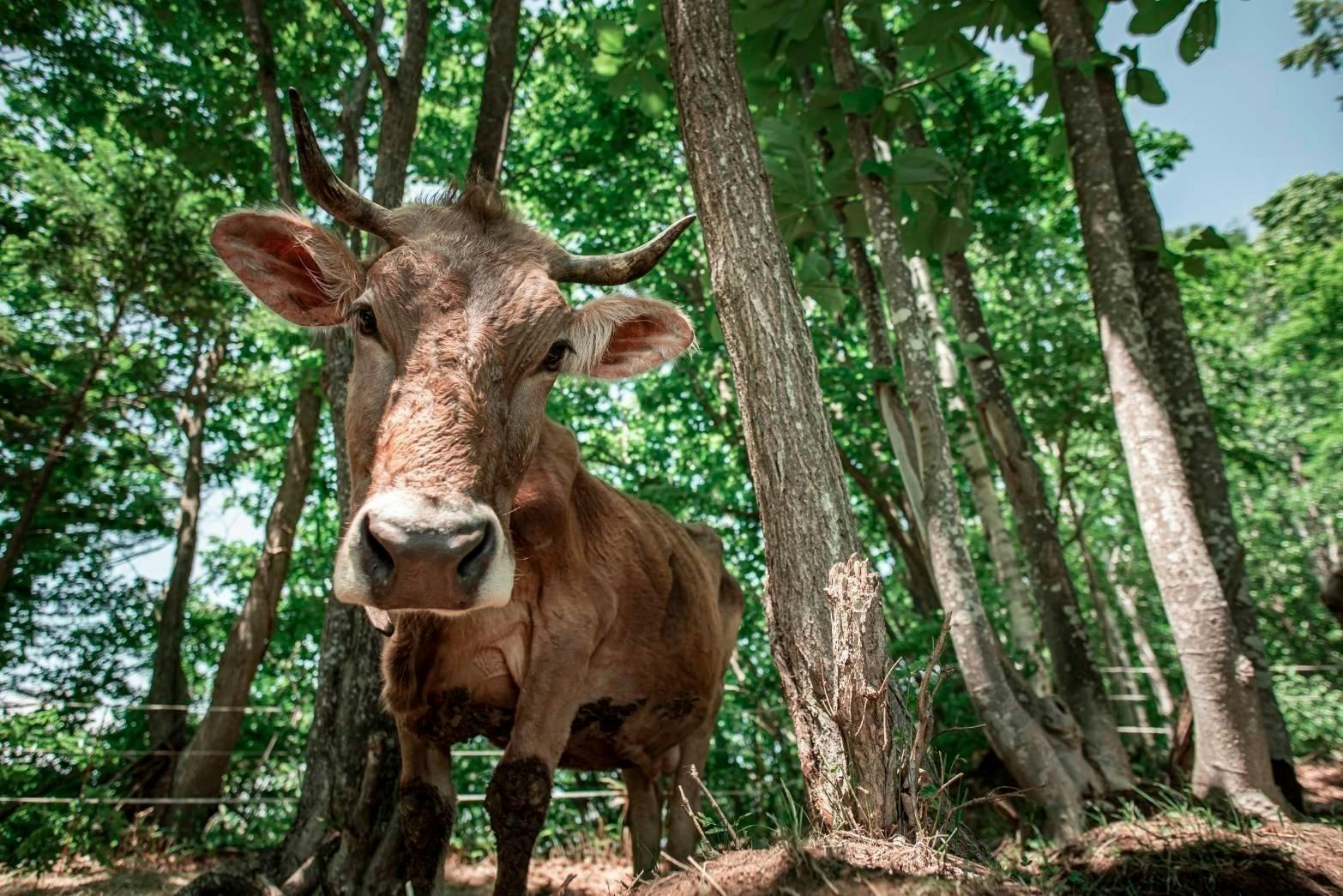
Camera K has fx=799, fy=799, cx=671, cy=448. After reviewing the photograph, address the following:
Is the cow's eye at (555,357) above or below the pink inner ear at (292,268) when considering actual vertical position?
below

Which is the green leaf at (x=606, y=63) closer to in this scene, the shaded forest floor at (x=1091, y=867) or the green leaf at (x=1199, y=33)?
the green leaf at (x=1199, y=33)

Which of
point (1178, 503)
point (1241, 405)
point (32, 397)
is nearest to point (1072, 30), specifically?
point (1178, 503)

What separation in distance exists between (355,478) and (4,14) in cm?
782

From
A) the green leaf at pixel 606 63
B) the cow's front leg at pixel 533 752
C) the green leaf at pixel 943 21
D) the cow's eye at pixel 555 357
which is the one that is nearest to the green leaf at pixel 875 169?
the green leaf at pixel 943 21

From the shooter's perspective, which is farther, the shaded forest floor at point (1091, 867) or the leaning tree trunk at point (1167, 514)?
the leaning tree trunk at point (1167, 514)

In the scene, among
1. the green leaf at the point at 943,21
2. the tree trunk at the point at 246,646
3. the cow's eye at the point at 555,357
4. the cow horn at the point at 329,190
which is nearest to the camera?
the cow horn at the point at 329,190

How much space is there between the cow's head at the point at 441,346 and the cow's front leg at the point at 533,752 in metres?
0.71

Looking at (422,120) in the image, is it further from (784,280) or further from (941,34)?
(784,280)

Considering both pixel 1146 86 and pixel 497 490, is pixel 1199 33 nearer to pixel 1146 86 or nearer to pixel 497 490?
pixel 1146 86

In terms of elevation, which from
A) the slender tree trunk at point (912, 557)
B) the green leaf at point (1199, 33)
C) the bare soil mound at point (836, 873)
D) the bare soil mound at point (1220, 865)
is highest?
the green leaf at point (1199, 33)

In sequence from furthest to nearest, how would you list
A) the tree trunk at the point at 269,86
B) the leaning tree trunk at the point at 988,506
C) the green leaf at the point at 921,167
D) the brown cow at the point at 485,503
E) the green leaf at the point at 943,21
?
the leaning tree trunk at the point at 988,506 < the green leaf at the point at 921,167 < the tree trunk at the point at 269,86 < the green leaf at the point at 943,21 < the brown cow at the point at 485,503

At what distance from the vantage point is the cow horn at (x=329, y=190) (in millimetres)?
2867

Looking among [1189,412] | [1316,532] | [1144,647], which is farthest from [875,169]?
[1316,532]

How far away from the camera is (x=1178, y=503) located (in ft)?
14.2
